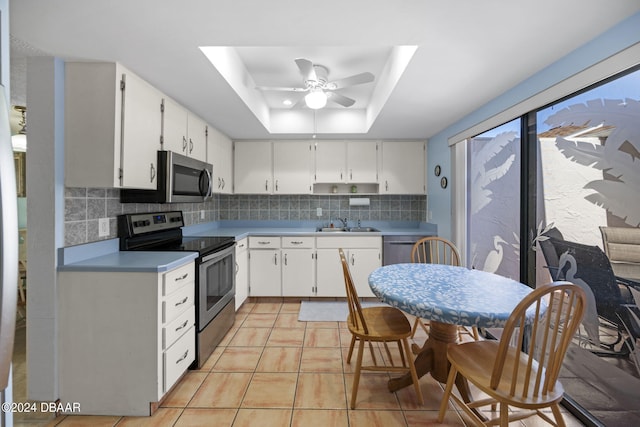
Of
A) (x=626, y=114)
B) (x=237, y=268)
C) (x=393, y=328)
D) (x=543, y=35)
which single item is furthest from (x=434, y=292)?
(x=237, y=268)

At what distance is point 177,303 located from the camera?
6.32 feet

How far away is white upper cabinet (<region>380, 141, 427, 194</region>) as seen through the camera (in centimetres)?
394

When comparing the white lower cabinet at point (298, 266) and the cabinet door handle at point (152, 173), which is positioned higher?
the cabinet door handle at point (152, 173)

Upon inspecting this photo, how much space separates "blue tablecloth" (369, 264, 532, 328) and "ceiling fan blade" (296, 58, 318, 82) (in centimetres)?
156

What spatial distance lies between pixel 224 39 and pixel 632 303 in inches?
101

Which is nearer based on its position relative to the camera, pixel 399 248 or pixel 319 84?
pixel 319 84

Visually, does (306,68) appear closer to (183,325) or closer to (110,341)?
(183,325)

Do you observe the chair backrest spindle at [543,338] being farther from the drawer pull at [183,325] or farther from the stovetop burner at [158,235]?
the stovetop burner at [158,235]

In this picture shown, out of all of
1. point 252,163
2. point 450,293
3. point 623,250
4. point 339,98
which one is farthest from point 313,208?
point 623,250

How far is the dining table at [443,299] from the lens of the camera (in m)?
1.39

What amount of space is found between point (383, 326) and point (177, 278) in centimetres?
141

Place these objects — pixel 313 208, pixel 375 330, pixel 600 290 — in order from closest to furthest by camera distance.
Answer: pixel 600 290 < pixel 375 330 < pixel 313 208

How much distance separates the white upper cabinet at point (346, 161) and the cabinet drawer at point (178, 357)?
248 centimetres

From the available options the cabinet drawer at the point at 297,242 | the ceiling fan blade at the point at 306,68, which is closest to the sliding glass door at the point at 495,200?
the ceiling fan blade at the point at 306,68
